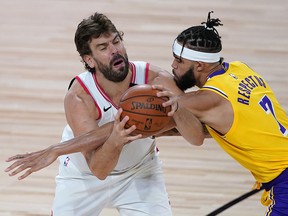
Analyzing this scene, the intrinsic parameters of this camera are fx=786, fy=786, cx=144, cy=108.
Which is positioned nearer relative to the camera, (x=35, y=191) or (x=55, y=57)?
(x=35, y=191)

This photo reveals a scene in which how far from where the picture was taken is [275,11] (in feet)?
35.5

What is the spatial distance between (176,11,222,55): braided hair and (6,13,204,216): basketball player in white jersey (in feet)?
1.04

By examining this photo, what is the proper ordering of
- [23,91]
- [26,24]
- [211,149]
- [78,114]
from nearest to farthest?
[78,114]
[211,149]
[23,91]
[26,24]

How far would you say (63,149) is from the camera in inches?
193

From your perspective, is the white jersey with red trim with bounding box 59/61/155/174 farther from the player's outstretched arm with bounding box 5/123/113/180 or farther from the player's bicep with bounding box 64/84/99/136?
the player's outstretched arm with bounding box 5/123/113/180

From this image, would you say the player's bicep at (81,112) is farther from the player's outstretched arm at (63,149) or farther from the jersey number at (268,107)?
the jersey number at (268,107)

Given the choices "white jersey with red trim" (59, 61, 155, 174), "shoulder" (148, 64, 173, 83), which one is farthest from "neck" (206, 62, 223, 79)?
"white jersey with red trim" (59, 61, 155, 174)

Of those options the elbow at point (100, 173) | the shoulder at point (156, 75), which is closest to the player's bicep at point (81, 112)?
the elbow at point (100, 173)

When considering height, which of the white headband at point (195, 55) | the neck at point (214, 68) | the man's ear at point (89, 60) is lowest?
the man's ear at point (89, 60)

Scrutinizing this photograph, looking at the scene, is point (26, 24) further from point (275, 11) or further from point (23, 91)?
point (275, 11)

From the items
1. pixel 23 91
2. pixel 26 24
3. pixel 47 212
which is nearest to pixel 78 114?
pixel 47 212

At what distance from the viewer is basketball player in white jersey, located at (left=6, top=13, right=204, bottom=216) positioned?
17.1ft

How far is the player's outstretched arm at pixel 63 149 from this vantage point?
483cm

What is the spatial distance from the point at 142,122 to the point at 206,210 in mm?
2279
